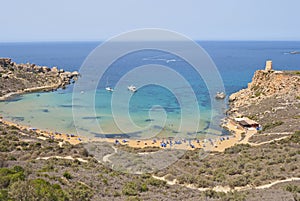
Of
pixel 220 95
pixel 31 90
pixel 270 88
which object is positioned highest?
pixel 270 88

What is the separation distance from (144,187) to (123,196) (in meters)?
1.36

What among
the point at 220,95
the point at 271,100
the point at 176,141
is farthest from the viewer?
the point at 220,95

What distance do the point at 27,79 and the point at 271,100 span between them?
45798mm

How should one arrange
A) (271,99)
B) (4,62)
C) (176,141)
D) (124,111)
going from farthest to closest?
(4,62), (124,111), (271,99), (176,141)

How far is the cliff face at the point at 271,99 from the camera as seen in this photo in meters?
31.3

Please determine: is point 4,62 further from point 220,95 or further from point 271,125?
point 271,125

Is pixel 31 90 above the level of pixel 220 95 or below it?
below

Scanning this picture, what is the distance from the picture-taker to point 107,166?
16531 mm

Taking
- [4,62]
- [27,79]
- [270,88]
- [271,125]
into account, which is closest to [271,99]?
[270,88]

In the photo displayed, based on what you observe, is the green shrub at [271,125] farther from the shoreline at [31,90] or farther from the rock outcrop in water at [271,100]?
the shoreline at [31,90]

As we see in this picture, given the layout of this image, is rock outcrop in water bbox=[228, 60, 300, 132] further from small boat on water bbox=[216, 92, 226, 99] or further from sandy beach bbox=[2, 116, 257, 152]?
sandy beach bbox=[2, 116, 257, 152]

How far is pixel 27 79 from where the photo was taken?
59.4 meters

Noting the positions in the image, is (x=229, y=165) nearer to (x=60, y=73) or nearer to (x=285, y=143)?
(x=285, y=143)

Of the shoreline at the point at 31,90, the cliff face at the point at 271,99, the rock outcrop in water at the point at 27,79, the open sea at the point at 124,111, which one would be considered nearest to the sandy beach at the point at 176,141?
the open sea at the point at 124,111
